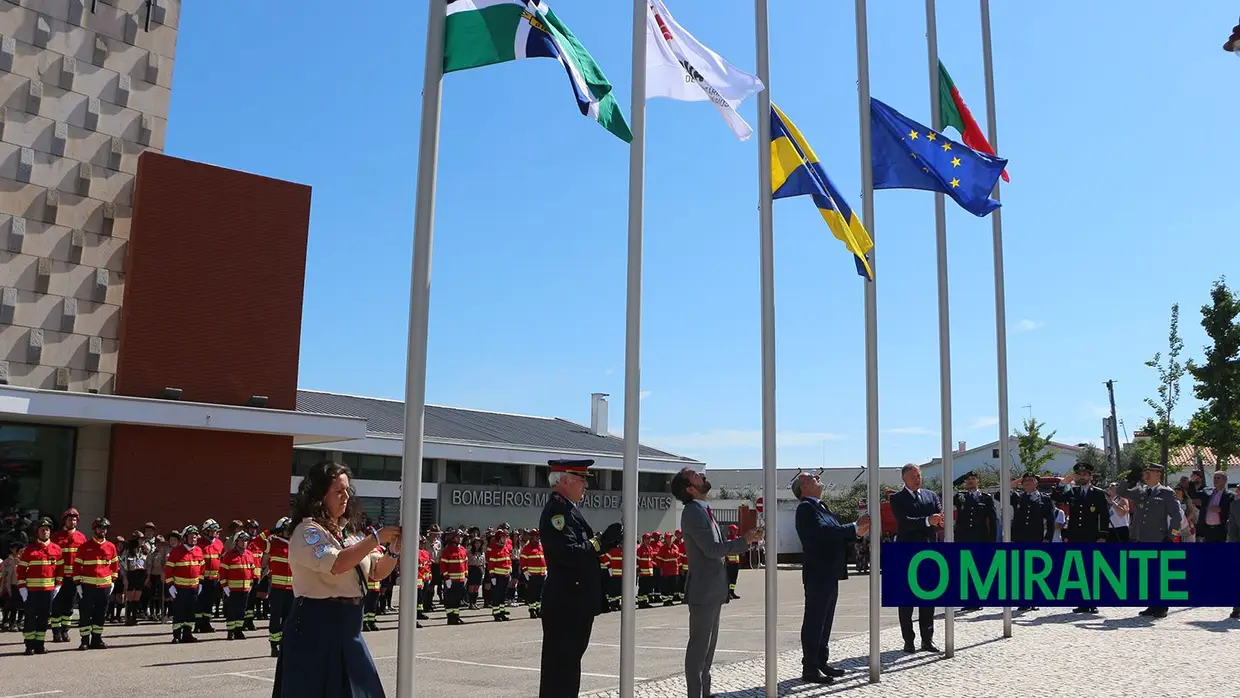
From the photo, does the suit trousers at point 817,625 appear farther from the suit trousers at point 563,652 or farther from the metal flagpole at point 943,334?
the suit trousers at point 563,652

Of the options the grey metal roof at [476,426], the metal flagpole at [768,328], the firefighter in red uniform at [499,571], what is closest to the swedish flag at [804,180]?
the metal flagpole at [768,328]

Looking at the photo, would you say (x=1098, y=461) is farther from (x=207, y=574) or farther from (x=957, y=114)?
(x=207, y=574)

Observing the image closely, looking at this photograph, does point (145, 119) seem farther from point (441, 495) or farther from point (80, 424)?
point (441, 495)

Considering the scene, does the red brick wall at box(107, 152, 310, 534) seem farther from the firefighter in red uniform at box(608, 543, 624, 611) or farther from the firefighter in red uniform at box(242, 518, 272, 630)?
the firefighter in red uniform at box(608, 543, 624, 611)

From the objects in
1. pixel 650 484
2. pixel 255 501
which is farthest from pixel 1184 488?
pixel 650 484

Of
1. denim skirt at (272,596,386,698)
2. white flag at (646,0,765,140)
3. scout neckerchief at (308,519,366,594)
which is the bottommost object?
denim skirt at (272,596,386,698)

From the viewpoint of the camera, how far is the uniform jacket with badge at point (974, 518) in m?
15.8

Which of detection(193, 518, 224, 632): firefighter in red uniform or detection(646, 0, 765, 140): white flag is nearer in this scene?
detection(646, 0, 765, 140): white flag

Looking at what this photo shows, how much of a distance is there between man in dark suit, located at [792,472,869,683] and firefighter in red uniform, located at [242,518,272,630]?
474 inches

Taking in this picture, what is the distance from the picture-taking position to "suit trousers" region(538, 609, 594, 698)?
7.44m

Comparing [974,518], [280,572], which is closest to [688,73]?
[974,518]

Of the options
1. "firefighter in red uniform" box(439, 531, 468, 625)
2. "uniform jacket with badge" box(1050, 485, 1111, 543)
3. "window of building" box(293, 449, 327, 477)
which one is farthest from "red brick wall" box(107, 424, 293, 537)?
"uniform jacket with badge" box(1050, 485, 1111, 543)

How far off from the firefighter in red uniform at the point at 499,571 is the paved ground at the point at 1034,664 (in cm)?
925

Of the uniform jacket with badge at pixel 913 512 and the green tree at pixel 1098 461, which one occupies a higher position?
the green tree at pixel 1098 461
